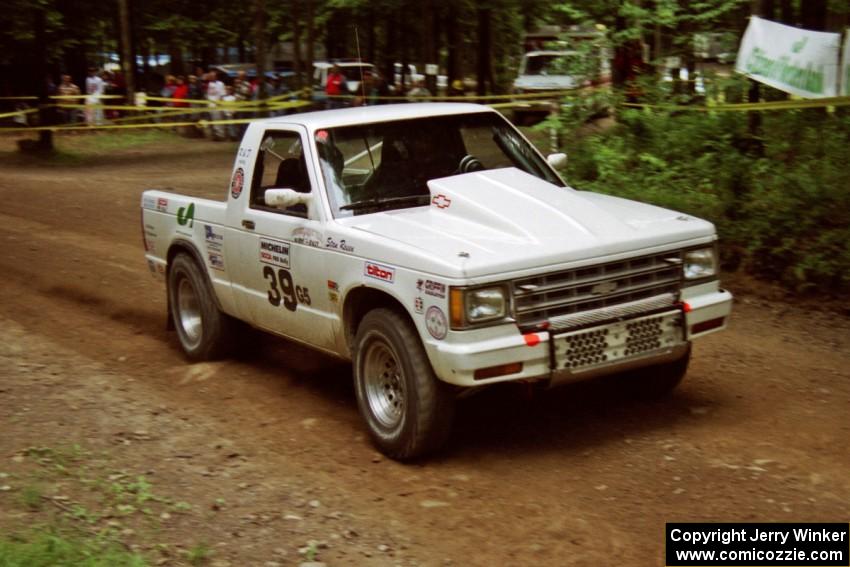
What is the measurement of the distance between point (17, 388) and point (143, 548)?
302 centimetres

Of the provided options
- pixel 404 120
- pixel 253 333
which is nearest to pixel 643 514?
pixel 404 120

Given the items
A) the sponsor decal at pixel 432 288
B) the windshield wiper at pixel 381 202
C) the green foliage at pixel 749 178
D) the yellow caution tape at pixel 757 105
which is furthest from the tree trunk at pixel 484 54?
the sponsor decal at pixel 432 288

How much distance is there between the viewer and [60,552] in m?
4.74

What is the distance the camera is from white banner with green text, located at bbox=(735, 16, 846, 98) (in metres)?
11.0

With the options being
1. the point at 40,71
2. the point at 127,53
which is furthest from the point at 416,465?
the point at 127,53

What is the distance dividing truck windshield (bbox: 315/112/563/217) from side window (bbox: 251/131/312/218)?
207mm

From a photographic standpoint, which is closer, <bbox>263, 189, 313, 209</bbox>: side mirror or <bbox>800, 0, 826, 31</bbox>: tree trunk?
<bbox>263, 189, 313, 209</bbox>: side mirror

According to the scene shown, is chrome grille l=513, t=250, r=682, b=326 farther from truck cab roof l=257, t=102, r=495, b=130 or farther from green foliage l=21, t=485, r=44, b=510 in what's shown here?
green foliage l=21, t=485, r=44, b=510

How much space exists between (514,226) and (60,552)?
115 inches

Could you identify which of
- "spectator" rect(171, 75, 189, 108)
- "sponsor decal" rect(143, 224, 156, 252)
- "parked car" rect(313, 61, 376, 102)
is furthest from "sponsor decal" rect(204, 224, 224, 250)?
"spectator" rect(171, 75, 189, 108)

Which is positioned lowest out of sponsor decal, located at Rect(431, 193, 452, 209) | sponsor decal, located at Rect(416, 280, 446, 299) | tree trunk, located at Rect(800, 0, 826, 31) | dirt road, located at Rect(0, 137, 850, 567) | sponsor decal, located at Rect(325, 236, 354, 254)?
dirt road, located at Rect(0, 137, 850, 567)

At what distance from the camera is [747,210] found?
10.6 metres

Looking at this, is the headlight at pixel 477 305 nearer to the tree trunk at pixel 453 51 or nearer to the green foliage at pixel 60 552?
Result: the green foliage at pixel 60 552

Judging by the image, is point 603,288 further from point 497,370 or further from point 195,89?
point 195,89
